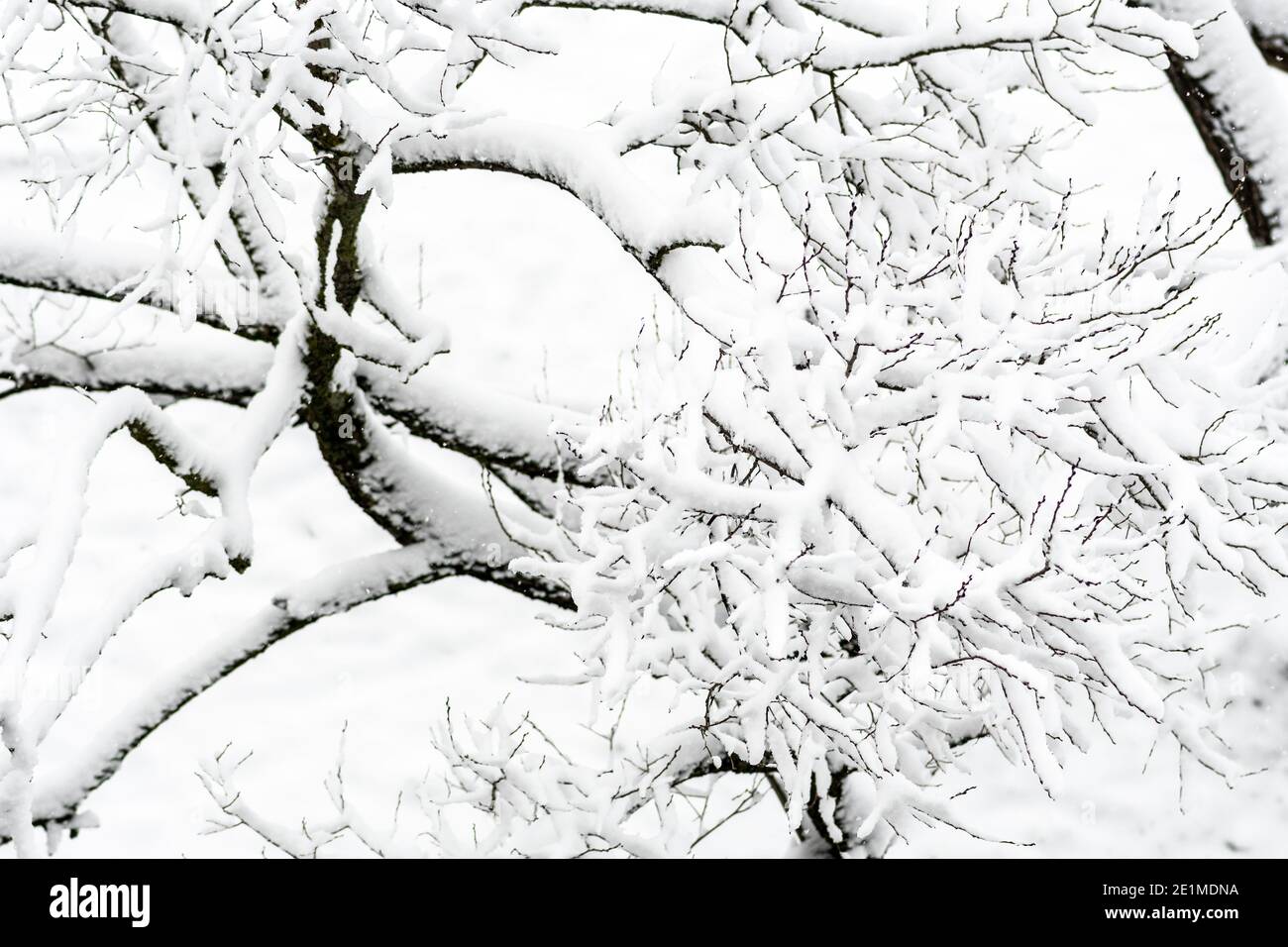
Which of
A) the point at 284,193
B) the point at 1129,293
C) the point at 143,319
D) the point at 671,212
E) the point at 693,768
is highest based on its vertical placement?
the point at 143,319

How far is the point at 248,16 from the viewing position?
355 cm

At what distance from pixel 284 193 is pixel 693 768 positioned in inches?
107

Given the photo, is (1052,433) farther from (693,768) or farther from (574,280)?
(574,280)

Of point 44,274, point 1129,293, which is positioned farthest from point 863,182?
point 44,274

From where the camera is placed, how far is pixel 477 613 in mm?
7852

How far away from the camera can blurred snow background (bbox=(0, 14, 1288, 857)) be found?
A: 6.19 m

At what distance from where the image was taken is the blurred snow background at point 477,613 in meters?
6.19

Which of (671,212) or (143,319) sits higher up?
(143,319)

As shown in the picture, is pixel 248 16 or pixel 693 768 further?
pixel 693 768
